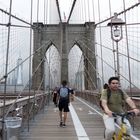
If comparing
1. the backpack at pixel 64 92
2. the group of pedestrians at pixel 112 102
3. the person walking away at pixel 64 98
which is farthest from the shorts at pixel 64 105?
the group of pedestrians at pixel 112 102

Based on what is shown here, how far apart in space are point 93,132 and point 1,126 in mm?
3141

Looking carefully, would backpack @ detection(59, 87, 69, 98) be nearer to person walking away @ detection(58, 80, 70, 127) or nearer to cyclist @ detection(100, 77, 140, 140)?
person walking away @ detection(58, 80, 70, 127)

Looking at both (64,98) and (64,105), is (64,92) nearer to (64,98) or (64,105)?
(64,98)

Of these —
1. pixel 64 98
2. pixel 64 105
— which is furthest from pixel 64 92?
pixel 64 105

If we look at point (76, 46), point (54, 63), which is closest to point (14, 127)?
point (54, 63)

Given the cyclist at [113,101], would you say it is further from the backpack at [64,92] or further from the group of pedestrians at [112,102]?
the backpack at [64,92]

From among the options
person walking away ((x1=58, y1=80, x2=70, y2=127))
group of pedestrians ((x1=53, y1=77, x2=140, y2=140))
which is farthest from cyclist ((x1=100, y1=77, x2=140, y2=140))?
person walking away ((x1=58, y1=80, x2=70, y2=127))

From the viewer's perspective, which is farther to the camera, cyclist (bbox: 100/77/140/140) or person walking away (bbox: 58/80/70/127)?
person walking away (bbox: 58/80/70/127)

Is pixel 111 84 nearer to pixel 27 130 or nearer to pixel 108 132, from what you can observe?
pixel 108 132

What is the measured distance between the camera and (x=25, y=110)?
9.18 meters

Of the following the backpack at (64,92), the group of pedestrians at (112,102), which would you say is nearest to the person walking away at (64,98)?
the backpack at (64,92)

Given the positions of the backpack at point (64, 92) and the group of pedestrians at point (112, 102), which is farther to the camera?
the backpack at point (64, 92)

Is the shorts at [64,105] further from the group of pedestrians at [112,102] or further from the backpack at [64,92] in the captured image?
the group of pedestrians at [112,102]

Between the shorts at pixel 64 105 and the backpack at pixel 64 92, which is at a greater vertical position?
the backpack at pixel 64 92
